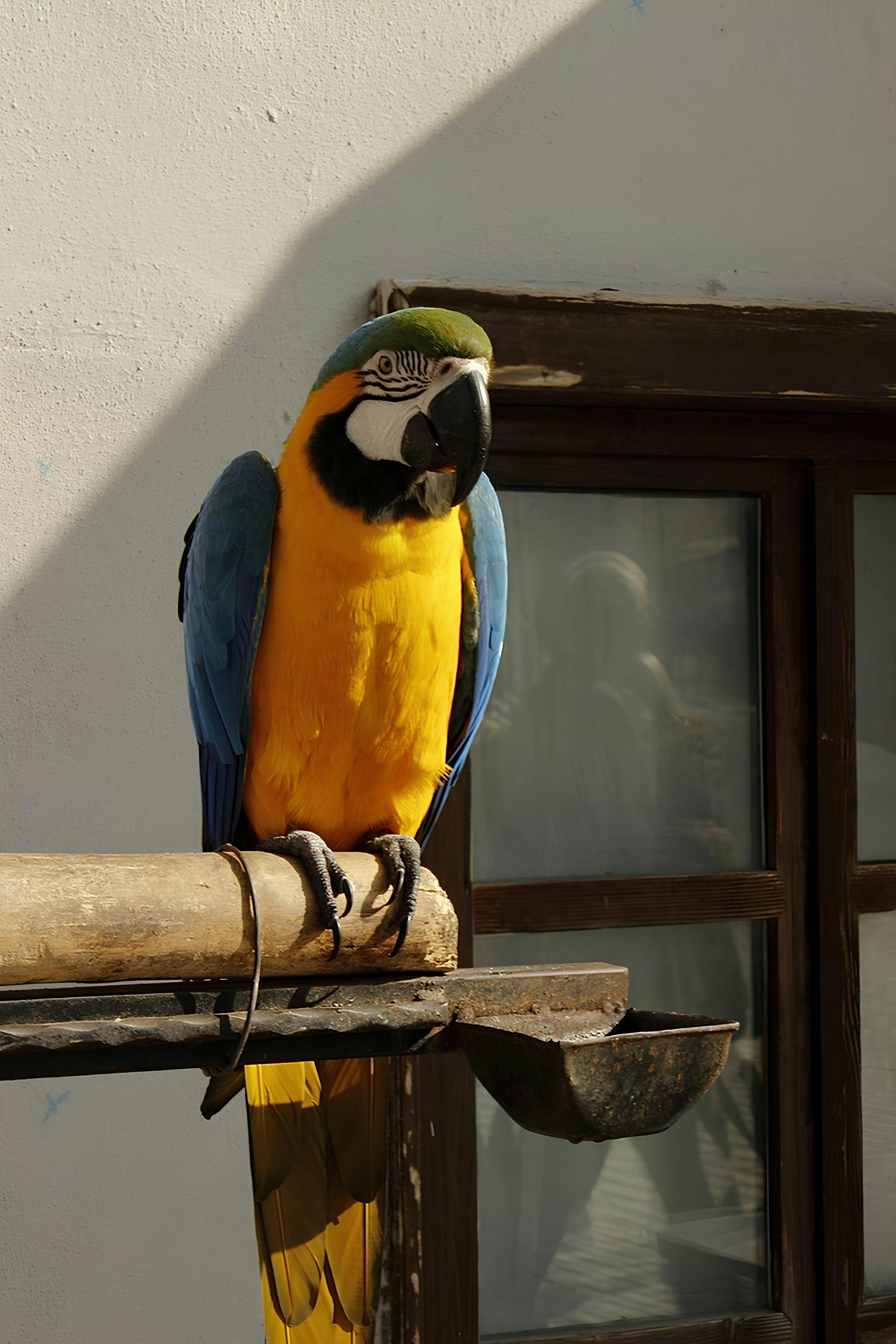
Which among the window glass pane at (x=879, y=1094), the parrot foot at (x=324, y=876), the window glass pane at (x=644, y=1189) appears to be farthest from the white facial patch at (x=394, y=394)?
the window glass pane at (x=879, y=1094)

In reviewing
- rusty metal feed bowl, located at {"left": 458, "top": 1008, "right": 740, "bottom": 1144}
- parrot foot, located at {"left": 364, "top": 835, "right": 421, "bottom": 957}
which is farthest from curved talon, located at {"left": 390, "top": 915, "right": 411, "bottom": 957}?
rusty metal feed bowl, located at {"left": 458, "top": 1008, "right": 740, "bottom": 1144}

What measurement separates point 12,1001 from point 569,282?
4.40 feet

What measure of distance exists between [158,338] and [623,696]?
0.90m

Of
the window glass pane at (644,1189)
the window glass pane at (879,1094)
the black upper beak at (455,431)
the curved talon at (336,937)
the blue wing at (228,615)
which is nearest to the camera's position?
the curved talon at (336,937)

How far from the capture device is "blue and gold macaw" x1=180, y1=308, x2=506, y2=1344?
1.06 meters

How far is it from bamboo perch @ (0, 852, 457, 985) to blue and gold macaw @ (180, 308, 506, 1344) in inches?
1.2

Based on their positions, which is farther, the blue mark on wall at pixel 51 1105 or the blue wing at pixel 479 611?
the blue mark on wall at pixel 51 1105

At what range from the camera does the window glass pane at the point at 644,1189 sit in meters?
1.74

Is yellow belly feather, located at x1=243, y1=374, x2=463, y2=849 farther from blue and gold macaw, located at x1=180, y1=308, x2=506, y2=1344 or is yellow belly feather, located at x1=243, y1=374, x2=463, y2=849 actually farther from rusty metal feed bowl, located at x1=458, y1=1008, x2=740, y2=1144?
rusty metal feed bowl, located at x1=458, y1=1008, x2=740, y2=1144

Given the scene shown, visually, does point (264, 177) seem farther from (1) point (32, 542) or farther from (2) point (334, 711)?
(2) point (334, 711)

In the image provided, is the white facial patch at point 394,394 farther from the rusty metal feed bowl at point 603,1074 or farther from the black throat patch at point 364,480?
the rusty metal feed bowl at point 603,1074

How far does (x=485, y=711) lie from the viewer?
1.74 metres

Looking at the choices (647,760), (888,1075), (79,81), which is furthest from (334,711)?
(888,1075)

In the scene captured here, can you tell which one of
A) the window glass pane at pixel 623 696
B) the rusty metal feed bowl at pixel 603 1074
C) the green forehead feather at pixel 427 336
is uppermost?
the green forehead feather at pixel 427 336
